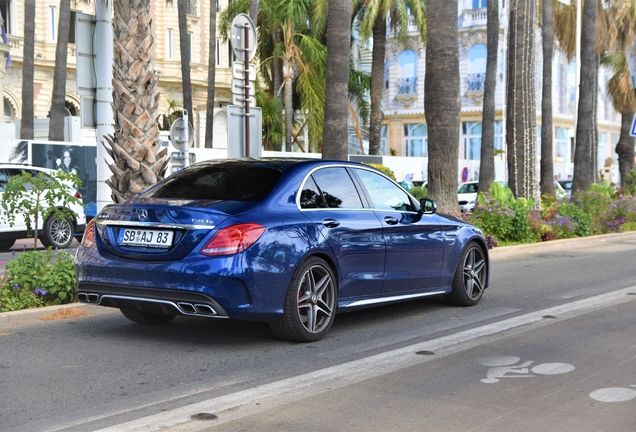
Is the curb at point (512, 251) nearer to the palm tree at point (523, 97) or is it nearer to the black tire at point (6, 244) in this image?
the palm tree at point (523, 97)

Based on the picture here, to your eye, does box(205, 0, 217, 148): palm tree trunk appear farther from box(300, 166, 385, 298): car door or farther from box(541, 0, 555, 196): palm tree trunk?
box(300, 166, 385, 298): car door

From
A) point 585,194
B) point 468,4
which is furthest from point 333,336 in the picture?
point 468,4

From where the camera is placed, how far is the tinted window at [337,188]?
7.76m

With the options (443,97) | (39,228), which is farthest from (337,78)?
(39,228)

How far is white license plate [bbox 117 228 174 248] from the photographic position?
6859 millimetres

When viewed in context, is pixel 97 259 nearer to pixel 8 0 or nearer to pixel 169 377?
pixel 169 377

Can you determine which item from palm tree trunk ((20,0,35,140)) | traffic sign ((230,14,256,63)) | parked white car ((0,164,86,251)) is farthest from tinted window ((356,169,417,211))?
palm tree trunk ((20,0,35,140))

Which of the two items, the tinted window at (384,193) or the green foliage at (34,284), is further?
the green foliage at (34,284)

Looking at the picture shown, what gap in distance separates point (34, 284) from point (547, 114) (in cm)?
2315

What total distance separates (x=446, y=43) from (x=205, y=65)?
112ft

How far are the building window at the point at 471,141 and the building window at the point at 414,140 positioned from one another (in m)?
2.88

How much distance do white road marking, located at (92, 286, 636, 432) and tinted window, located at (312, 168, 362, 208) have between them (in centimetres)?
139

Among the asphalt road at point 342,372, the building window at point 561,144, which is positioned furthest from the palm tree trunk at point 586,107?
the building window at point 561,144

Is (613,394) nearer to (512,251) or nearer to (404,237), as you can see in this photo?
(404,237)
